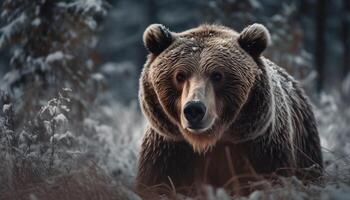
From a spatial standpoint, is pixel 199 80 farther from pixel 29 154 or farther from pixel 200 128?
pixel 29 154

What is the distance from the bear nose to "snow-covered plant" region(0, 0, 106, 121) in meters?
3.43

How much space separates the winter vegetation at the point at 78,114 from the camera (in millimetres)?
4105

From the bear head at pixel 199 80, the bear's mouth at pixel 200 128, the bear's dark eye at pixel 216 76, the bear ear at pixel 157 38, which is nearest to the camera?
the bear's mouth at pixel 200 128

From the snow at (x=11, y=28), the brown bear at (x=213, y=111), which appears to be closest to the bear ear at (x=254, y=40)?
the brown bear at (x=213, y=111)

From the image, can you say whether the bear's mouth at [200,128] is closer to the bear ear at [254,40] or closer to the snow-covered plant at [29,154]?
the bear ear at [254,40]

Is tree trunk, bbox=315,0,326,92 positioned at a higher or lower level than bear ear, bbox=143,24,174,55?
higher

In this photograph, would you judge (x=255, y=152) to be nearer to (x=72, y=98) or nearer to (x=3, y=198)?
(x=3, y=198)

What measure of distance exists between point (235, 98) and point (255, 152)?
19.3 inches

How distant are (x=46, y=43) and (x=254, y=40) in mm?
3599

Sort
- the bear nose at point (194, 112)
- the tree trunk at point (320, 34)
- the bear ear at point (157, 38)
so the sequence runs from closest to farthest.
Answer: the bear nose at point (194, 112) → the bear ear at point (157, 38) → the tree trunk at point (320, 34)

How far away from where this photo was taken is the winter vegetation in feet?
13.5

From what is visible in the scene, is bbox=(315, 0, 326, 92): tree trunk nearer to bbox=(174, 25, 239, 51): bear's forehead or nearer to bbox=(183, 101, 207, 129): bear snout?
bbox=(174, 25, 239, 51): bear's forehead

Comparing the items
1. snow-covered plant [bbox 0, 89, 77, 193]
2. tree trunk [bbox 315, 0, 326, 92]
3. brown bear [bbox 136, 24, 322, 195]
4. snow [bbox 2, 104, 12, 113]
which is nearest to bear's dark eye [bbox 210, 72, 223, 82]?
brown bear [bbox 136, 24, 322, 195]

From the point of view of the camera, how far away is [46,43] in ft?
25.7
